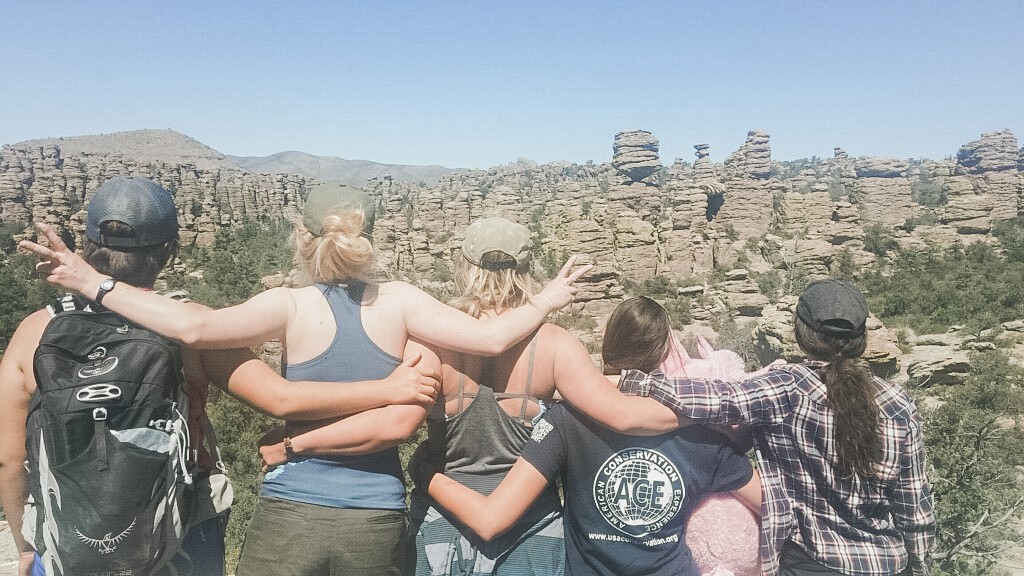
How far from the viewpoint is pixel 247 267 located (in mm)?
Answer: 27812

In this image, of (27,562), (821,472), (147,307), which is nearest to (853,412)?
(821,472)

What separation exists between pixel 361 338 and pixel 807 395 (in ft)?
3.93

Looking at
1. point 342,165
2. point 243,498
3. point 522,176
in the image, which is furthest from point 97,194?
point 342,165

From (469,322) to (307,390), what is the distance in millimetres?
453

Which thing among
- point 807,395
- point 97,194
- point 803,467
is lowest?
point 803,467

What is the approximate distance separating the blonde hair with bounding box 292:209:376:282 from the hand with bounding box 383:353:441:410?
29 cm

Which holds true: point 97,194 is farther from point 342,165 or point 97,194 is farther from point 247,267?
point 342,165

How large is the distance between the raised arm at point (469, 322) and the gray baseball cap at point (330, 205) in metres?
0.22

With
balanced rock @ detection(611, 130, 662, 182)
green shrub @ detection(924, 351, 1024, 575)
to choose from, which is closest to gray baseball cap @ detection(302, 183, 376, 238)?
green shrub @ detection(924, 351, 1024, 575)

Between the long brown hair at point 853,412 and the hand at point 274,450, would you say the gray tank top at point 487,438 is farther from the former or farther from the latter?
the long brown hair at point 853,412

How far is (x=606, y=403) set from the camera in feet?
5.13

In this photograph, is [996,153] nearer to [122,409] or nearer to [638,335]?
[638,335]

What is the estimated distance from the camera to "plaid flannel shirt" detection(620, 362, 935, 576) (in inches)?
62.5

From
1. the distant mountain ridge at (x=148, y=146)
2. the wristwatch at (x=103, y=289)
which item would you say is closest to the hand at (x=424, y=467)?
the wristwatch at (x=103, y=289)
